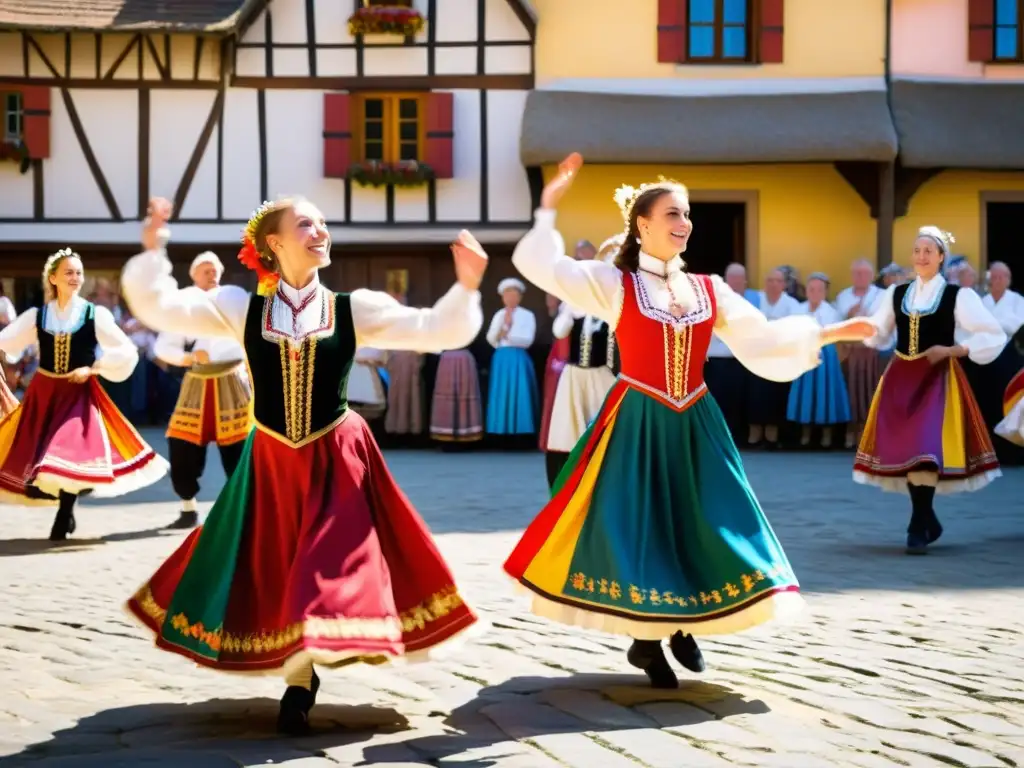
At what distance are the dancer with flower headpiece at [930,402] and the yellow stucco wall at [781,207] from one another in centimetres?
1120

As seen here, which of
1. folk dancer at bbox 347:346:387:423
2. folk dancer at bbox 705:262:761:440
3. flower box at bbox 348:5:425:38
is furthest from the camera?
flower box at bbox 348:5:425:38

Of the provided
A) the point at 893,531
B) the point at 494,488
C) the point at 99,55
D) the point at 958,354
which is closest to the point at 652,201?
the point at 958,354

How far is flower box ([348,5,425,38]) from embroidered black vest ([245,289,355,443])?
50.1 feet

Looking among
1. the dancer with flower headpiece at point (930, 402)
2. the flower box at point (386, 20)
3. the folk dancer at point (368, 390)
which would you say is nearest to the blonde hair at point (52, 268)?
the dancer with flower headpiece at point (930, 402)

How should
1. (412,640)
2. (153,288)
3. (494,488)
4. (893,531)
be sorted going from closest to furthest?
(412,640) → (153,288) → (893,531) → (494,488)

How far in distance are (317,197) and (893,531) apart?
1209cm

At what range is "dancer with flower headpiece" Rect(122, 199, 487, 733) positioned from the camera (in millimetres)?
4758

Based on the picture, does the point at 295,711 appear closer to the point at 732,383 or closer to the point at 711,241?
the point at 732,383

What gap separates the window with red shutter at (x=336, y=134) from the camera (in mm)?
20375

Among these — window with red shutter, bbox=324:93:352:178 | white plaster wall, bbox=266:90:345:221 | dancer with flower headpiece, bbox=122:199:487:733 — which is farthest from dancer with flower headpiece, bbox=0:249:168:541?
white plaster wall, bbox=266:90:345:221

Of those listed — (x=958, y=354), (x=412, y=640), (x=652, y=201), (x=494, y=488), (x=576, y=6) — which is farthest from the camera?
(x=576, y=6)

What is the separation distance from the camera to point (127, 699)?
17.2 feet

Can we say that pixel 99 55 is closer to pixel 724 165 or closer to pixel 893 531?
pixel 724 165

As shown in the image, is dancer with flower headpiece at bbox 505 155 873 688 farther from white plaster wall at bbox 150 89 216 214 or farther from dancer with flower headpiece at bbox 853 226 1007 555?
white plaster wall at bbox 150 89 216 214
